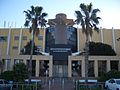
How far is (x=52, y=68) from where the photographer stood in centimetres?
5022

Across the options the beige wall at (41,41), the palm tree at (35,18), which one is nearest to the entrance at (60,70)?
the palm tree at (35,18)

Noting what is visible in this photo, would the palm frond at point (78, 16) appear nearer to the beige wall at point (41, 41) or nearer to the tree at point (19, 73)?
the tree at point (19, 73)

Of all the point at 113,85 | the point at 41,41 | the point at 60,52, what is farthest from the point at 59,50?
the point at 41,41

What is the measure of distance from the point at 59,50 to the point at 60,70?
3.99 m

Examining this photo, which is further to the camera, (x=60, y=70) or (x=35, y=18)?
(x=60, y=70)

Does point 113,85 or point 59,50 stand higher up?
point 59,50

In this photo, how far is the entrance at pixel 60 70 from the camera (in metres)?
53.2

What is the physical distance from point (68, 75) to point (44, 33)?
1215 inches

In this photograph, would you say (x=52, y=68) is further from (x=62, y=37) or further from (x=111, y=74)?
(x=62, y=37)

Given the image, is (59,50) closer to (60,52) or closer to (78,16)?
(60,52)

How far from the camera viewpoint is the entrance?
5319 centimetres

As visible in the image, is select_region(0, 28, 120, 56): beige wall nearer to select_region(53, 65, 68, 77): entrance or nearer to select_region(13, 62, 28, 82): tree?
select_region(53, 65, 68, 77): entrance

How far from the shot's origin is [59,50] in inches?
2083

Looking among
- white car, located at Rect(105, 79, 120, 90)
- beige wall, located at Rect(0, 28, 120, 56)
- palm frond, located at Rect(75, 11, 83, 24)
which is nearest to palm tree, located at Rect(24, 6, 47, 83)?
palm frond, located at Rect(75, 11, 83, 24)
